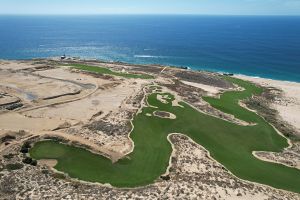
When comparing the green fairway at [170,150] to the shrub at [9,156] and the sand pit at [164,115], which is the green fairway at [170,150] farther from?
the shrub at [9,156]

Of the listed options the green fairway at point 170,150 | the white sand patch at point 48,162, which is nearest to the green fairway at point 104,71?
the green fairway at point 170,150

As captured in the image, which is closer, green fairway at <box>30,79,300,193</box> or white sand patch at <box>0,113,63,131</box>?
green fairway at <box>30,79,300,193</box>

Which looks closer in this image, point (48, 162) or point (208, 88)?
point (48, 162)

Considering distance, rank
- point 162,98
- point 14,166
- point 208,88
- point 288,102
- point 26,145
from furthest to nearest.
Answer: point 208,88 → point 288,102 → point 162,98 → point 26,145 → point 14,166

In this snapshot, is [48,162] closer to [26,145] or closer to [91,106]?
[26,145]

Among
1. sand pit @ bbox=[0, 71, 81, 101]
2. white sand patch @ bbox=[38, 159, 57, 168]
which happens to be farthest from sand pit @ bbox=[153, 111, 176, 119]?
white sand patch @ bbox=[38, 159, 57, 168]

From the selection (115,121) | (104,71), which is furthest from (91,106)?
(104,71)

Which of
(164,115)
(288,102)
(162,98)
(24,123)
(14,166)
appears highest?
(162,98)

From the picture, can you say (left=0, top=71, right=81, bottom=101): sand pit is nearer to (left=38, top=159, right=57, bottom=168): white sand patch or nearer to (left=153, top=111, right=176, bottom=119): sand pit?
(left=153, top=111, right=176, bottom=119): sand pit

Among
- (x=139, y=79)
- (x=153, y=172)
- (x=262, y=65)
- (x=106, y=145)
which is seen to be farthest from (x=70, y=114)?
(x=262, y=65)
